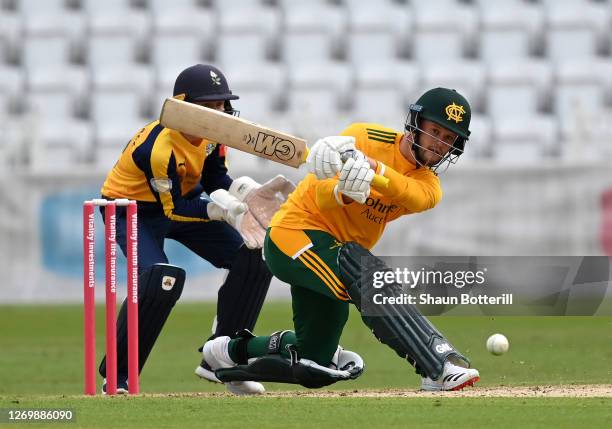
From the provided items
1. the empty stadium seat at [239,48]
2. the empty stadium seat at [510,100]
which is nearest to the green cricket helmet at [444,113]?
the empty stadium seat at [510,100]

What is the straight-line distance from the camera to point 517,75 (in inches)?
537

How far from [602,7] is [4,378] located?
351 inches

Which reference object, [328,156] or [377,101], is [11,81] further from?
[328,156]

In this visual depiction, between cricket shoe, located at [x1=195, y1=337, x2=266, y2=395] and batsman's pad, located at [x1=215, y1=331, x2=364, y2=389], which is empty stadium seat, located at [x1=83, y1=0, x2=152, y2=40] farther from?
batsman's pad, located at [x1=215, y1=331, x2=364, y2=389]

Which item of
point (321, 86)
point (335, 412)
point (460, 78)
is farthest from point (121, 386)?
point (460, 78)

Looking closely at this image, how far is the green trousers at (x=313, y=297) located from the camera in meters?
5.67

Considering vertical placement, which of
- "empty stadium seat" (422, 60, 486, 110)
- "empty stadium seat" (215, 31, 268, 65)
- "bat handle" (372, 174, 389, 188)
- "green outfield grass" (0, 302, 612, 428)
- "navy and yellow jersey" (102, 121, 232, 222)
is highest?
"bat handle" (372, 174, 389, 188)

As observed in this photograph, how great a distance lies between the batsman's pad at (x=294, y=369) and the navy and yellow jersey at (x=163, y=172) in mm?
839

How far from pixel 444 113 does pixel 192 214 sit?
4.91 ft

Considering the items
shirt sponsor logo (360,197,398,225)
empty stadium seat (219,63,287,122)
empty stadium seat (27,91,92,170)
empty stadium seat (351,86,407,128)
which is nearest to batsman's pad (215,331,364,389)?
shirt sponsor logo (360,197,398,225)

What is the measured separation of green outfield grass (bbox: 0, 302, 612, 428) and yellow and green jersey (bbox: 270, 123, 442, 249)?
2.50 feet

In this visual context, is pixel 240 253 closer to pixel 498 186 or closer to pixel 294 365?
pixel 294 365

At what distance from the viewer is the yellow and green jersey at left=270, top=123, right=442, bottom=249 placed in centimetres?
561

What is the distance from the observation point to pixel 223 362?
6340 mm
